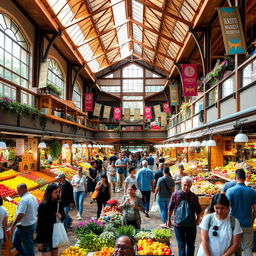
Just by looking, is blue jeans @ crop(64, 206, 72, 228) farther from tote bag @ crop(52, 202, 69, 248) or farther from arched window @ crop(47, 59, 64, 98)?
arched window @ crop(47, 59, 64, 98)

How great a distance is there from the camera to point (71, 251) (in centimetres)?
407

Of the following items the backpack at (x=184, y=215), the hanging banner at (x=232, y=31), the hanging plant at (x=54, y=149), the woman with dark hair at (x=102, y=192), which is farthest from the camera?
the hanging plant at (x=54, y=149)

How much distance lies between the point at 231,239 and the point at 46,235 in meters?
2.70

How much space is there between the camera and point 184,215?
3990 millimetres

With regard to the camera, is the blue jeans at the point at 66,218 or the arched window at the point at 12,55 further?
the arched window at the point at 12,55

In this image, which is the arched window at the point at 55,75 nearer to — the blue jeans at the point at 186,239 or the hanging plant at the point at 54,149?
the hanging plant at the point at 54,149

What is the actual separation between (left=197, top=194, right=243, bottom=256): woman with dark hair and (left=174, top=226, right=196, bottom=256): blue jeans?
126cm

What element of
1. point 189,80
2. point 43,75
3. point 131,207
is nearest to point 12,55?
point 43,75

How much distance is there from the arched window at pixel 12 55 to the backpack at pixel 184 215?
830 cm

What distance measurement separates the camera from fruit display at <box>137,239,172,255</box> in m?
3.88

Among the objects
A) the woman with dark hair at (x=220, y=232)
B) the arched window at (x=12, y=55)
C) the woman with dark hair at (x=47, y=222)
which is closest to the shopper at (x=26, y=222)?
the woman with dark hair at (x=47, y=222)

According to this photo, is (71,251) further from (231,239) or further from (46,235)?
(231,239)

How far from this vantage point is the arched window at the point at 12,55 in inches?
443

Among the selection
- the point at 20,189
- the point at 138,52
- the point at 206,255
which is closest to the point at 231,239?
the point at 206,255
